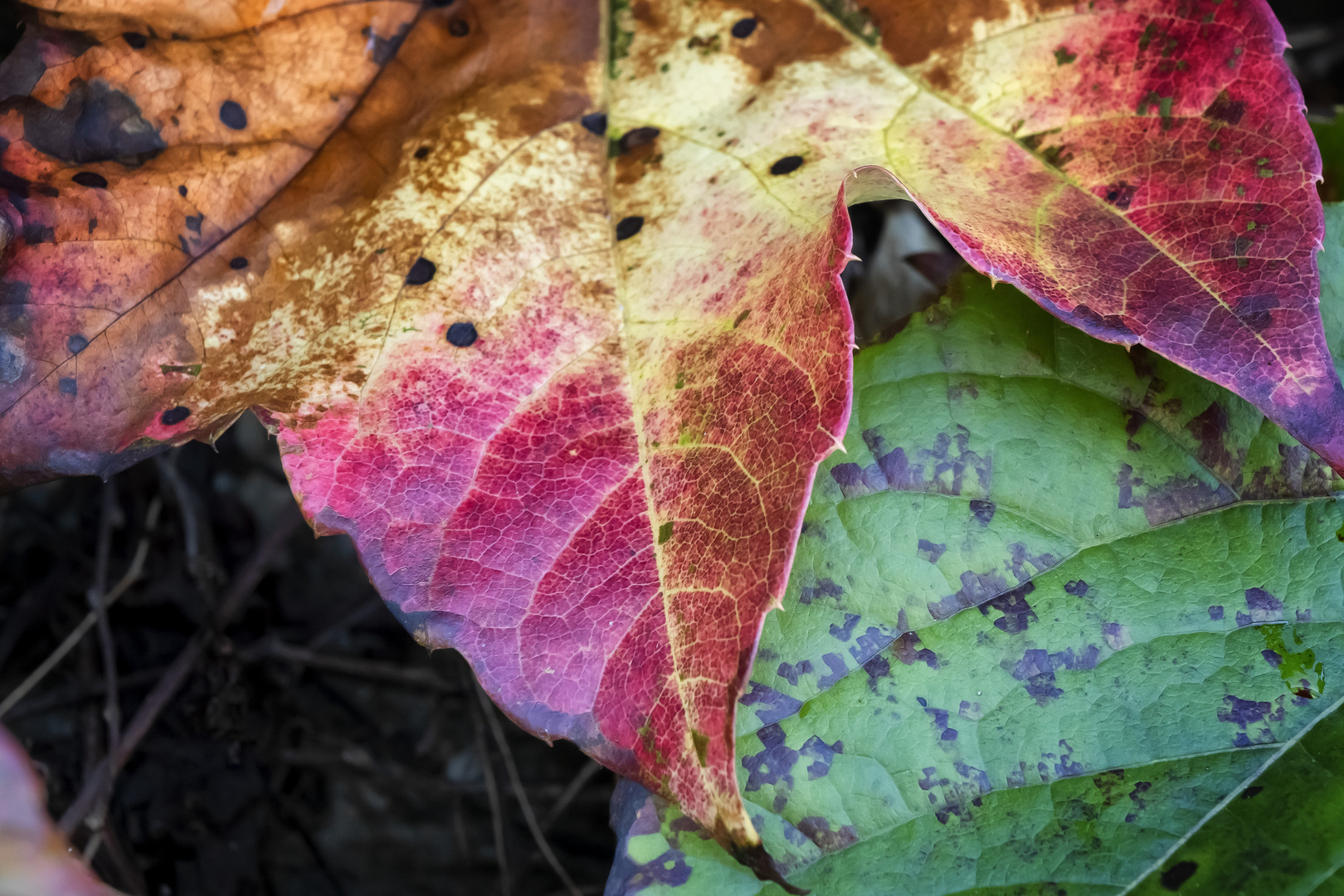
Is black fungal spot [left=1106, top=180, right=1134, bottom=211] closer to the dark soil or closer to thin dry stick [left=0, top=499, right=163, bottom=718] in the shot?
the dark soil

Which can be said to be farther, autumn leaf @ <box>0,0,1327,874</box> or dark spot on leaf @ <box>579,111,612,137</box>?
dark spot on leaf @ <box>579,111,612,137</box>

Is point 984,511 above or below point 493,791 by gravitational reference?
above

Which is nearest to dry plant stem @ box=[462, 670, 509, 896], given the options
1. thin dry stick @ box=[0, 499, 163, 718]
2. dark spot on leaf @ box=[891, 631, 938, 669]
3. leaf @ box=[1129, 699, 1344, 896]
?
thin dry stick @ box=[0, 499, 163, 718]

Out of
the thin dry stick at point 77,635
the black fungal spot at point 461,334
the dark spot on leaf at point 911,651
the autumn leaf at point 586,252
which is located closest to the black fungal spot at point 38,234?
the autumn leaf at point 586,252

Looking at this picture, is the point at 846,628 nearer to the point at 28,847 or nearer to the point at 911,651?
the point at 911,651

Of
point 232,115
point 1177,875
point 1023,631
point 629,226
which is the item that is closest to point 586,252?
point 629,226
